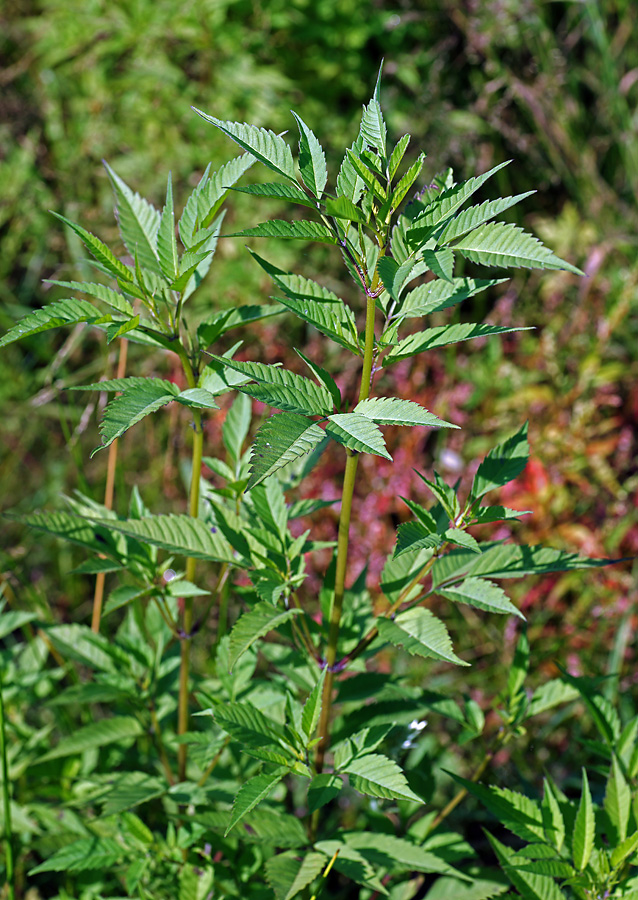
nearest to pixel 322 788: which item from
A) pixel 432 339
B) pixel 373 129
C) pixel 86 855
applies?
pixel 86 855

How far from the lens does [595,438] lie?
2.87m

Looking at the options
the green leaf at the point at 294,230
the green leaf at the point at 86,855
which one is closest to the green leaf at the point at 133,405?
the green leaf at the point at 294,230

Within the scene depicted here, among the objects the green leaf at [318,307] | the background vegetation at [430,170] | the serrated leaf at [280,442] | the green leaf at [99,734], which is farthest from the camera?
the background vegetation at [430,170]

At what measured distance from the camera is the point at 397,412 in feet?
2.61

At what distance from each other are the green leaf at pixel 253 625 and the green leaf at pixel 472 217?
52cm

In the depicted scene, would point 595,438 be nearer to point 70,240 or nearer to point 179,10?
point 70,240

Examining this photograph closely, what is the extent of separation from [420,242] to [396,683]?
0.75 m

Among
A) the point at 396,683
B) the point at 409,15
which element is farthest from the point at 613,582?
the point at 409,15

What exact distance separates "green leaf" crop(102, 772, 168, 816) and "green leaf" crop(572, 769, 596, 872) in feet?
2.09

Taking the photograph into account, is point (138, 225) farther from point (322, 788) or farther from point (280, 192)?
point (322, 788)

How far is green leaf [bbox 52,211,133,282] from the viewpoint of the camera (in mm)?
896

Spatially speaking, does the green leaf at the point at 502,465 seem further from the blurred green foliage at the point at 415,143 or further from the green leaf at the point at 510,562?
the blurred green foliage at the point at 415,143

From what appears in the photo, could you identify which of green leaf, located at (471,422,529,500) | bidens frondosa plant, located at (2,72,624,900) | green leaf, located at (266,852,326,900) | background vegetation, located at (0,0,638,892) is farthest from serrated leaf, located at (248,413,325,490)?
background vegetation, located at (0,0,638,892)

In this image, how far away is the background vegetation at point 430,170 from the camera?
2631 mm
